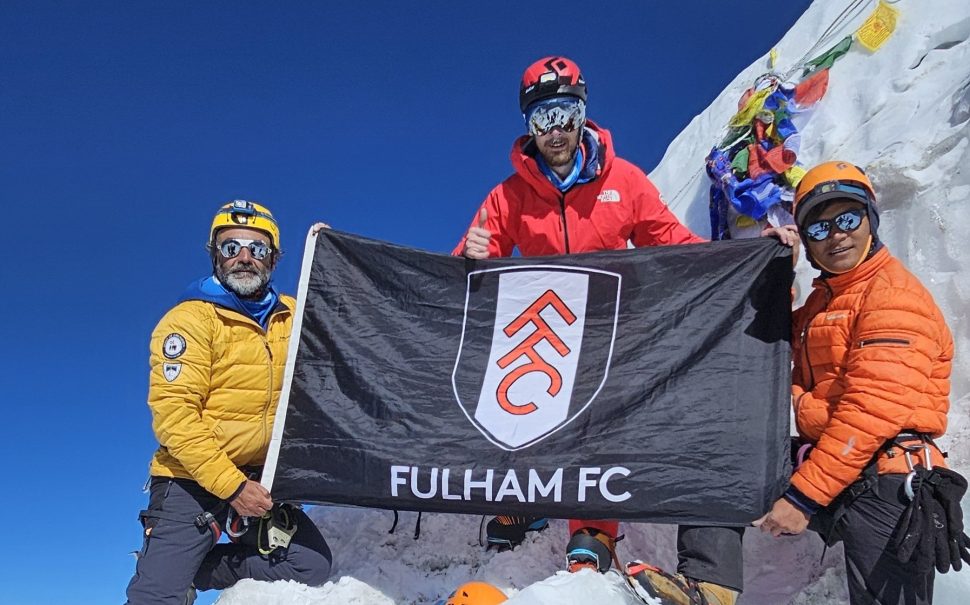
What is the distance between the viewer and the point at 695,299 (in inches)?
163

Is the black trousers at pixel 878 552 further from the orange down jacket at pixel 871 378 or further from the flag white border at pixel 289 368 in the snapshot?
the flag white border at pixel 289 368

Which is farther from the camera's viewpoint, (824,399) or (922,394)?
(824,399)

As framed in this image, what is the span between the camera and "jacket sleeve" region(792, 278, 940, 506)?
324cm

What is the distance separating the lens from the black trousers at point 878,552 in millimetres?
3197

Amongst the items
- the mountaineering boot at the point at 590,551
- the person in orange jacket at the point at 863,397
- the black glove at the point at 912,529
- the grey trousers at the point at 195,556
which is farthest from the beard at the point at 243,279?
the black glove at the point at 912,529

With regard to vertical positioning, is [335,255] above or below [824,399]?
above

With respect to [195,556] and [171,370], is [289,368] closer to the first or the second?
[171,370]

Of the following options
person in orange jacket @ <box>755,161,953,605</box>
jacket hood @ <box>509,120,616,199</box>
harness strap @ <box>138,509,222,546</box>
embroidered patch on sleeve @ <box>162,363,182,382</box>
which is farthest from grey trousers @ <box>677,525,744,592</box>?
embroidered patch on sleeve @ <box>162,363,182,382</box>

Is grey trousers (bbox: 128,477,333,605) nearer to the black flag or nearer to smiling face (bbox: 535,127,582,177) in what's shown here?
the black flag

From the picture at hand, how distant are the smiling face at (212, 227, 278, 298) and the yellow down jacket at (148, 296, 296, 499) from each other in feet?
0.67

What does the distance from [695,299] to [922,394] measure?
1.25m

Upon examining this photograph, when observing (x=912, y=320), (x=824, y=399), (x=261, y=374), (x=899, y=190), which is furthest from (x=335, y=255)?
(x=899, y=190)

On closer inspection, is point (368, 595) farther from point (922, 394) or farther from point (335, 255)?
point (922, 394)

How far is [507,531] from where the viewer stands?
4.62m
